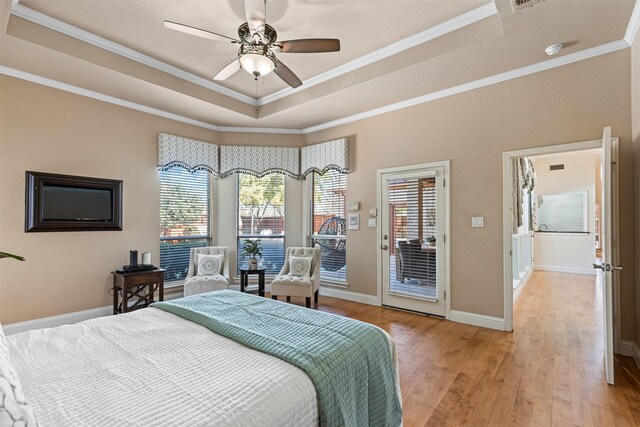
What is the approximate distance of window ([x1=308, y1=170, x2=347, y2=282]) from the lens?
511 cm

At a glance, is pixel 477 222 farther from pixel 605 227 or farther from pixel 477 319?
pixel 605 227

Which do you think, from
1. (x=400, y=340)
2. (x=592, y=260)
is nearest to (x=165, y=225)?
(x=400, y=340)

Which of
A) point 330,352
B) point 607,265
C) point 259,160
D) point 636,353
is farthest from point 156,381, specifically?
point 259,160

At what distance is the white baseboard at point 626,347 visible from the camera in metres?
2.81

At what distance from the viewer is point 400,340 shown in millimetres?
3275

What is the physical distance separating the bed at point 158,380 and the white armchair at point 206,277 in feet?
8.13

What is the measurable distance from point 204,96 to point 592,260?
8404 mm

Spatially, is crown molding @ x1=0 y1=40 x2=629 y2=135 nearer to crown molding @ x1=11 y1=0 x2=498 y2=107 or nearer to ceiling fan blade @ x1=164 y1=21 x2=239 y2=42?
crown molding @ x1=11 y1=0 x2=498 y2=107

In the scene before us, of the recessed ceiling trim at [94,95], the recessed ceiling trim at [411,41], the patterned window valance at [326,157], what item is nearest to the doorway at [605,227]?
the recessed ceiling trim at [411,41]

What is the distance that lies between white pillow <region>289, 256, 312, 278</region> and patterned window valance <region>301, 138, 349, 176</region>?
1.53m

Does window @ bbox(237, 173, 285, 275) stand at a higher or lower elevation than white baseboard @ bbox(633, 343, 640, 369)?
higher

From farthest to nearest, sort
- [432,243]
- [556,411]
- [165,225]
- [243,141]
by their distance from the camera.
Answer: [243,141] → [165,225] → [432,243] → [556,411]

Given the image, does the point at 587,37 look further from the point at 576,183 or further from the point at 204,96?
the point at 576,183

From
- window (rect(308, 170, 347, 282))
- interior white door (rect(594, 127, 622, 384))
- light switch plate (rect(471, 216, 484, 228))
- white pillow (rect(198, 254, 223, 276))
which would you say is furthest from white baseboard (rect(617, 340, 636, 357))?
white pillow (rect(198, 254, 223, 276))
